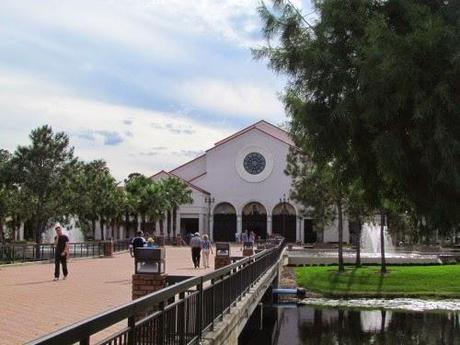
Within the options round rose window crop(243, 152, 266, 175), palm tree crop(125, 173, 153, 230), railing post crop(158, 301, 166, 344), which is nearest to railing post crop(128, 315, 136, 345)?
railing post crop(158, 301, 166, 344)

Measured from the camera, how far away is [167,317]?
6.98m

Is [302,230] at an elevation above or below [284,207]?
below

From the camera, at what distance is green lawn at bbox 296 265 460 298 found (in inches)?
1515

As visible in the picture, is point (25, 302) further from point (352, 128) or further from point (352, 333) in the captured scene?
point (352, 333)

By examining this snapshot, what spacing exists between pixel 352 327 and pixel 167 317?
22513mm

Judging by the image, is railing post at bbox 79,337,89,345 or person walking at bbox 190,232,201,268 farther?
person walking at bbox 190,232,201,268

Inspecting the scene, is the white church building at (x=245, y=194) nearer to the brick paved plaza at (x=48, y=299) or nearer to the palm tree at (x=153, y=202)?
the palm tree at (x=153, y=202)

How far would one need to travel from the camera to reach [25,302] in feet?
45.5

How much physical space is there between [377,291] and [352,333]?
40.5 ft

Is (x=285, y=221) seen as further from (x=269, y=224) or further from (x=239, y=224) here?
(x=239, y=224)

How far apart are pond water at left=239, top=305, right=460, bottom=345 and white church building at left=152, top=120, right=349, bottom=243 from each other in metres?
61.0

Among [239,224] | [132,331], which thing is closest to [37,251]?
[132,331]

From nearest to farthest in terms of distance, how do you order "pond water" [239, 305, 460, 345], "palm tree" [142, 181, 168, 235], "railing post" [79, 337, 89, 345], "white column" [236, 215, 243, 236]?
1. "railing post" [79, 337, 89, 345]
2. "pond water" [239, 305, 460, 345]
3. "palm tree" [142, 181, 168, 235]
4. "white column" [236, 215, 243, 236]

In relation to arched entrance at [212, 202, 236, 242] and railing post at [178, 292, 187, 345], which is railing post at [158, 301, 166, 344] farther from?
arched entrance at [212, 202, 236, 242]
